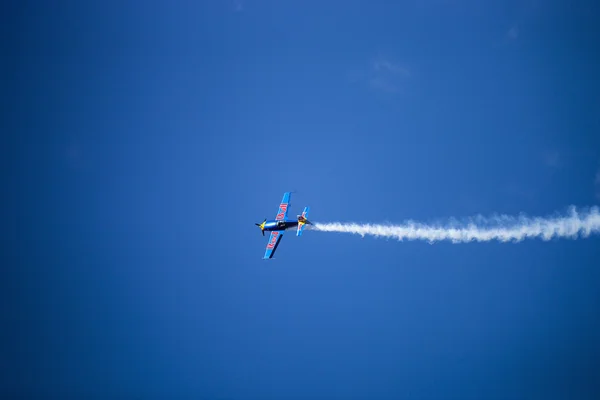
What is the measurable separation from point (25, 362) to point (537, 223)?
108505 mm

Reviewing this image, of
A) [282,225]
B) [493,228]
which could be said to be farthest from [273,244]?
[493,228]

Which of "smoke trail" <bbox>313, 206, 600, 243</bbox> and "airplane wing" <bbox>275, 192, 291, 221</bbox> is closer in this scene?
"smoke trail" <bbox>313, 206, 600, 243</bbox>

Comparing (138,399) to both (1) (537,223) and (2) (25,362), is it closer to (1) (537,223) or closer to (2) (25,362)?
(2) (25,362)

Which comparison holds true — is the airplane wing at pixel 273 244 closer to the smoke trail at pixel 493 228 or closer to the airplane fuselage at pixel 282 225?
the airplane fuselage at pixel 282 225

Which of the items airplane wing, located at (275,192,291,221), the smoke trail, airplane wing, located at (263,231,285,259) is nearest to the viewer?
the smoke trail

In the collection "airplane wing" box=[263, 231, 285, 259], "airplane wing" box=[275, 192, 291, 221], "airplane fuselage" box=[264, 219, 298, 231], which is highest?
"airplane wing" box=[275, 192, 291, 221]

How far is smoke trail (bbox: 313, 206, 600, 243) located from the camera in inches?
1686

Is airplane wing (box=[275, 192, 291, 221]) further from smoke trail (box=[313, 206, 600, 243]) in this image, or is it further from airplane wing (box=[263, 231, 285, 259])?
smoke trail (box=[313, 206, 600, 243])

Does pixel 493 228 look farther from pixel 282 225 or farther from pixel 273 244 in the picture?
pixel 273 244

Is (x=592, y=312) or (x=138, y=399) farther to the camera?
(x=138, y=399)

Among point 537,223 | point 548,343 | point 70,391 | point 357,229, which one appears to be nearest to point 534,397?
point 548,343

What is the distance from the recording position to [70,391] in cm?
8631

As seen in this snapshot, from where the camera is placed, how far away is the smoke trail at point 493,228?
42.8 meters

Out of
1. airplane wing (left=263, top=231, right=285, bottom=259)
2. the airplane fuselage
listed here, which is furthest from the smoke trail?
airplane wing (left=263, top=231, right=285, bottom=259)
